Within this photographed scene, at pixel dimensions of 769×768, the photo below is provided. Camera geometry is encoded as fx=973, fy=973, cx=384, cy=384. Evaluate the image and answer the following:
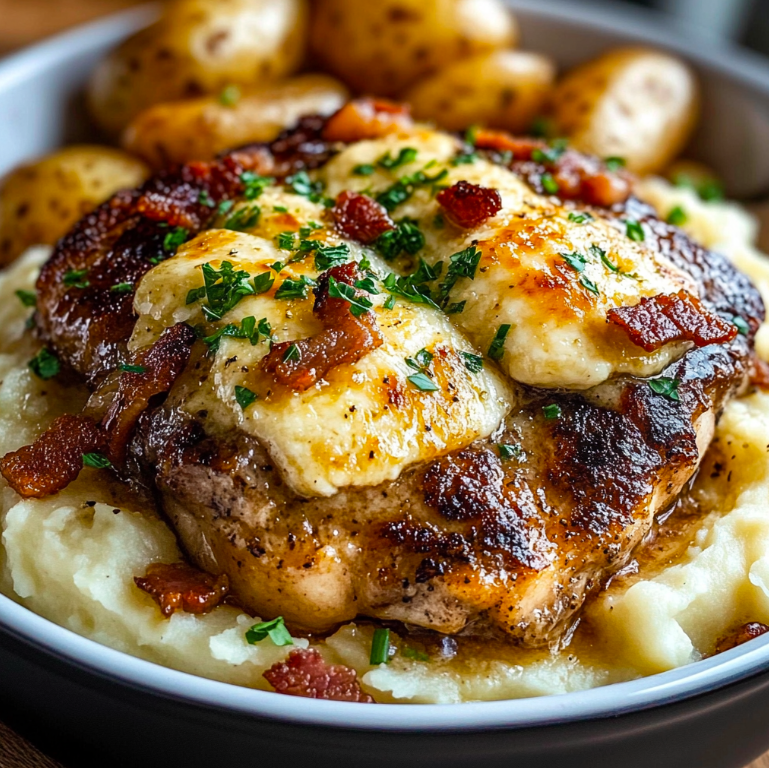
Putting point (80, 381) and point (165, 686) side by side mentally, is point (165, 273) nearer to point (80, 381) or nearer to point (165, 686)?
point (80, 381)

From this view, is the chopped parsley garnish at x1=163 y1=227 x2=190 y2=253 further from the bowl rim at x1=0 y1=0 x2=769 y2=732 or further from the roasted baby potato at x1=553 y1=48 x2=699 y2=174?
the roasted baby potato at x1=553 y1=48 x2=699 y2=174

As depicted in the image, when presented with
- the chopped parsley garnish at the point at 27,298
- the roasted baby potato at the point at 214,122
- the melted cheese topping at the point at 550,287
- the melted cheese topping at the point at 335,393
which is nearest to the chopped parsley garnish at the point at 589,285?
the melted cheese topping at the point at 550,287

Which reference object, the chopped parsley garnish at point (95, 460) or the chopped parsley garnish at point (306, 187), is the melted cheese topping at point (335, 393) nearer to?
the chopped parsley garnish at point (95, 460)

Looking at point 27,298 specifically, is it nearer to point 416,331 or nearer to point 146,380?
point 146,380

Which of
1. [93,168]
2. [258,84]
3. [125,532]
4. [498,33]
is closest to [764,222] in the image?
[498,33]

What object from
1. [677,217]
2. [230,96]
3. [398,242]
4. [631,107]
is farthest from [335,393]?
[631,107]

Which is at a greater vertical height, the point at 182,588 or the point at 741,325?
the point at 741,325
